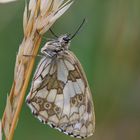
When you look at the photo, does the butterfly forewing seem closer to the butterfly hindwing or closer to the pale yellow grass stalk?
the butterfly hindwing

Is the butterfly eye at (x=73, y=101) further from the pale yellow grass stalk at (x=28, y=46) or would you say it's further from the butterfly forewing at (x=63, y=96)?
the pale yellow grass stalk at (x=28, y=46)

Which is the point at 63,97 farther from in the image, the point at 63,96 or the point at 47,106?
the point at 47,106

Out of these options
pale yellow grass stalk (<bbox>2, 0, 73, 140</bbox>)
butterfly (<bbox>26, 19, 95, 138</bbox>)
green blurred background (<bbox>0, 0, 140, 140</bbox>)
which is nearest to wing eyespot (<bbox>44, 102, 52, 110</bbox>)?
butterfly (<bbox>26, 19, 95, 138</bbox>)

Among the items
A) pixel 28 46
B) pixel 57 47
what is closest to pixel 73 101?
pixel 57 47

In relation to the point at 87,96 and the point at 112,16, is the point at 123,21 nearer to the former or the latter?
the point at 112,16

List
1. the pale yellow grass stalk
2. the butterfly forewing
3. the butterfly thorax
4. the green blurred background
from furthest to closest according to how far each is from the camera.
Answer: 1. the green blurred background
2. the butterfly thorax
3. the butterfly forewing
4. the pale yellow grass stalk

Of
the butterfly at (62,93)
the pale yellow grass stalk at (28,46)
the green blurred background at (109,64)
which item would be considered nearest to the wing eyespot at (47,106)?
the butterfly at (62,93)
